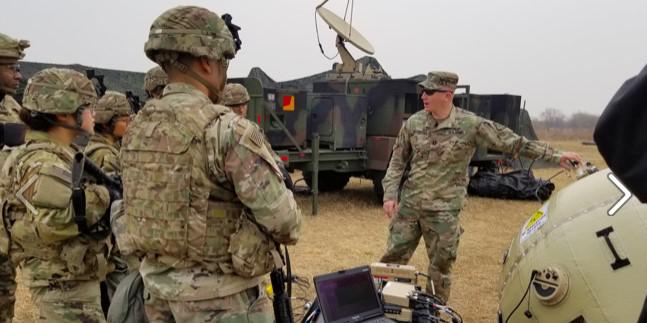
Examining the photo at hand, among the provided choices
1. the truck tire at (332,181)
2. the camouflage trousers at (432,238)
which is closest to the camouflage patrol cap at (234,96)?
the camouflage trousers at (432,238)

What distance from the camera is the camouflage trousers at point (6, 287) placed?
3.36 m

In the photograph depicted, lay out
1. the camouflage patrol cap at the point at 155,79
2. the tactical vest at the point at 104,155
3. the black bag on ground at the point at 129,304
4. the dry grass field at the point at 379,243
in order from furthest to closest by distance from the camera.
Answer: the dry grass field at the point at 379,243 → the camouflage patrol cap at the point at 155,79 → the tactical vest at the point at 104,155 → the black bag on ground at the point at 129,304

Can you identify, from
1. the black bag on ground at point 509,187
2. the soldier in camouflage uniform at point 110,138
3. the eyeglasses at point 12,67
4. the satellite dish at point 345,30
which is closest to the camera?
the soldier in camouflage uniform at point 110,138

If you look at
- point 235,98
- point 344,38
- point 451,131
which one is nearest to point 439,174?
point 451,131

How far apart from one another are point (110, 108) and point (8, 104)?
33.4 inches

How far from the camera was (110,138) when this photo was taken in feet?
11.7

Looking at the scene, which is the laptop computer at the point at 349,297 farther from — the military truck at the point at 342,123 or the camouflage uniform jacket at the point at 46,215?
the military truck at the point at 342,123

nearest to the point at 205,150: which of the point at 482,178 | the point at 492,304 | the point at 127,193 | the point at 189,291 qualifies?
the point at 127,193

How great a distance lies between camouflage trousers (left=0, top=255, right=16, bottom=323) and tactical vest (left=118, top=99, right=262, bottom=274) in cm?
186

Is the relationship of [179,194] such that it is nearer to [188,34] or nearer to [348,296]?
[188,34]

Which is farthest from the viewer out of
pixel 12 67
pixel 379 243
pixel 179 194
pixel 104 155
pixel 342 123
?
pixel 342 123

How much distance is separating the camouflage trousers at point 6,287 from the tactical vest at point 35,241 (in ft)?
2.66

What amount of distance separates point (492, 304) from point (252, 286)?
343 cm

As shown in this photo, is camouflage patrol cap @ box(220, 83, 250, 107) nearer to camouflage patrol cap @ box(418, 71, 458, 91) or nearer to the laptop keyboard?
camouflage patrol cap @ box(418, 71, 458, 91)
